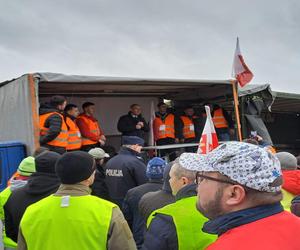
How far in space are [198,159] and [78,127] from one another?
6.26 meters

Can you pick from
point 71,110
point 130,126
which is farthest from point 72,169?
point 130,126

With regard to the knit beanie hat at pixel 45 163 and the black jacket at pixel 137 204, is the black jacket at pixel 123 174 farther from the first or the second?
the knit beanie hat at pixel 45 163

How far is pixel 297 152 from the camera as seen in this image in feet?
44.5

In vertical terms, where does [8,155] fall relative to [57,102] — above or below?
below

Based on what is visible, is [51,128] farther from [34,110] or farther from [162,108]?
[162,108]

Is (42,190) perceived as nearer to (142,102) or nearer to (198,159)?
(198,159)

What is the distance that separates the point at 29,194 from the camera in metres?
3.18

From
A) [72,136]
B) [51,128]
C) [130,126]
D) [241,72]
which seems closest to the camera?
[51,128]

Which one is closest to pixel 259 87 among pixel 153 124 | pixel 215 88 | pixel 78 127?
pixel 215 88

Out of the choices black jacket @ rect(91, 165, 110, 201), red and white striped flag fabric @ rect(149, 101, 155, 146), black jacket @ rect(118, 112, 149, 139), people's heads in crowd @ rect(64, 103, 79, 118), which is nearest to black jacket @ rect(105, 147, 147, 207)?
black jacket @ rect(91, 165, 110, 201)

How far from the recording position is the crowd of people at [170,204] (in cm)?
141

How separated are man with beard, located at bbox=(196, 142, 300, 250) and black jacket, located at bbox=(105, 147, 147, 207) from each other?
3.56 meters

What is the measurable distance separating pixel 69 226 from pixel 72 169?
0.36m

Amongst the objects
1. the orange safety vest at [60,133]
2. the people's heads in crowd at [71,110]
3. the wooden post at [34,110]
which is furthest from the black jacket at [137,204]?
the people's heads in crowd at [71,110]
